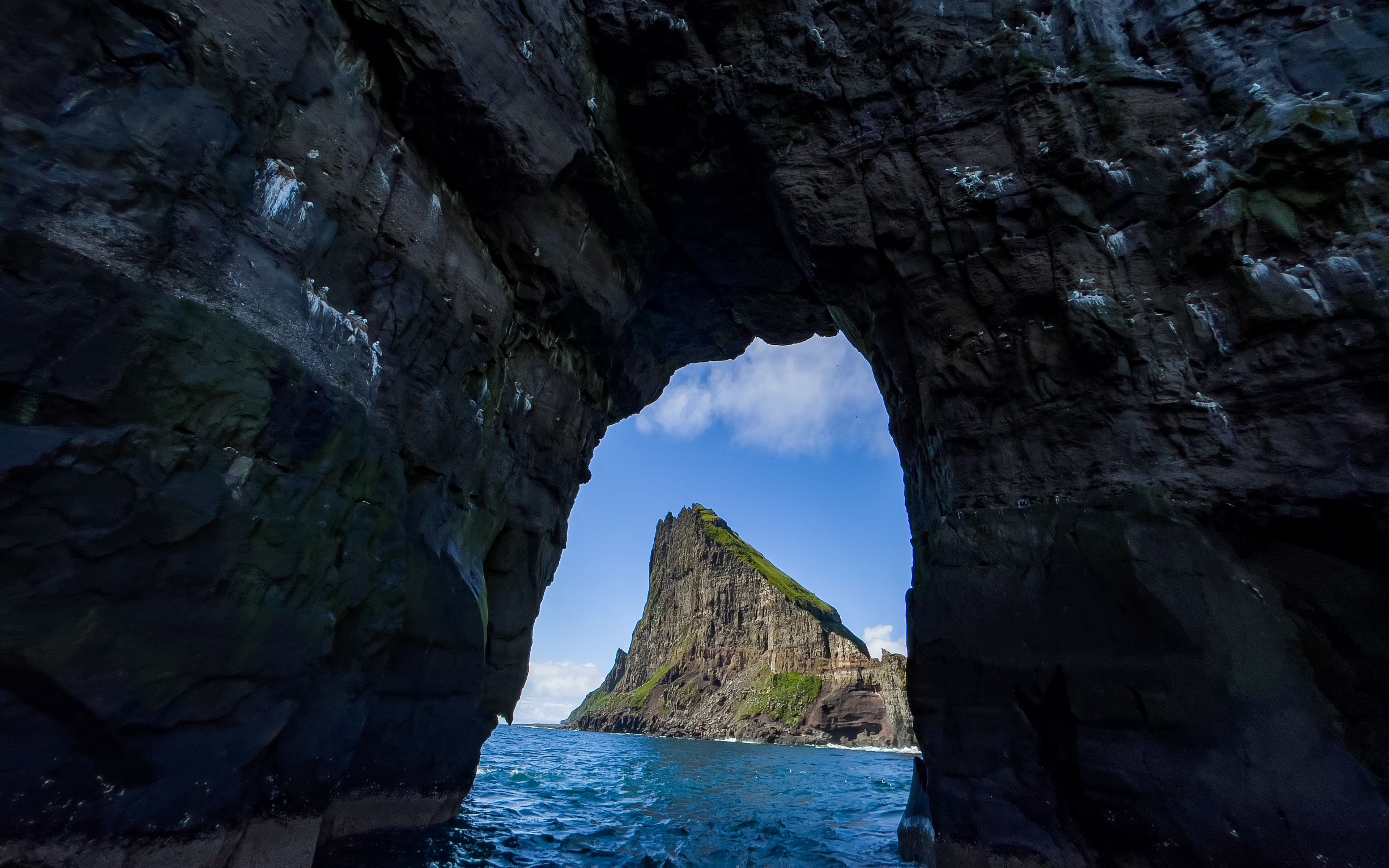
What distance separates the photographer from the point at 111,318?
5918mm

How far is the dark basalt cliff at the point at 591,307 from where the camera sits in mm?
5941

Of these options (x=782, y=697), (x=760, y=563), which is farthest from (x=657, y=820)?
(x=760, y=563)

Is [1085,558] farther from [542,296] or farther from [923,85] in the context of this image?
[542,296]

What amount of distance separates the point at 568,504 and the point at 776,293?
861 centimetres

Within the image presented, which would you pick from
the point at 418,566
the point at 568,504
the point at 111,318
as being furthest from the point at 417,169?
the point at 568,504

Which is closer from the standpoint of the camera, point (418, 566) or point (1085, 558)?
point (1085, 558)

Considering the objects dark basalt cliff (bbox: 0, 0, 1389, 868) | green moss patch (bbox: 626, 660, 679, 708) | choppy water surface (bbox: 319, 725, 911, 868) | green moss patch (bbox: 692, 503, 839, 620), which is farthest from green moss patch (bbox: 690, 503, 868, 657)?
dark basalt cliff (bbox: 0, 0, 1389, 868)

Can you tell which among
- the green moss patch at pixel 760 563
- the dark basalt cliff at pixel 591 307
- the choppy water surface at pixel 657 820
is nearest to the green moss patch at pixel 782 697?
the green moss patch at pixel 760 563

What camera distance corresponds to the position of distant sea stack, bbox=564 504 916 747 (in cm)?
7469

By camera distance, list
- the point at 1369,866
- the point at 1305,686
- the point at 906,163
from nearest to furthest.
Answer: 1. the point at 1369,866
2. the point at 1305,686
3. the point at 906,163

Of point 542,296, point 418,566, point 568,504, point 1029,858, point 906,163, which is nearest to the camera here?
point 1029,858

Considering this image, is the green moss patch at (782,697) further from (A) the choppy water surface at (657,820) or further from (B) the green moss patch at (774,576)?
(A) the choppy water surface at (657,820)

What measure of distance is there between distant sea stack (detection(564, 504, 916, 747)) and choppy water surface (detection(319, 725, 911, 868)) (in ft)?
140

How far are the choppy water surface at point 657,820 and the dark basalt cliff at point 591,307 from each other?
5.63 ft
